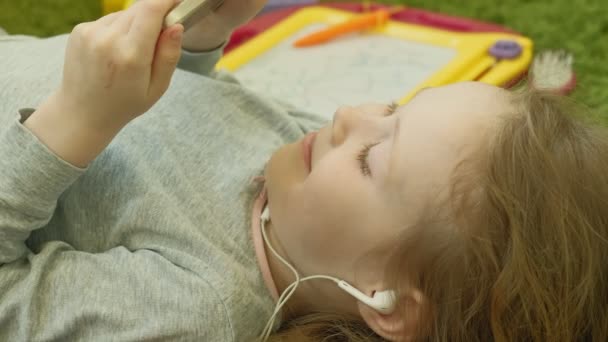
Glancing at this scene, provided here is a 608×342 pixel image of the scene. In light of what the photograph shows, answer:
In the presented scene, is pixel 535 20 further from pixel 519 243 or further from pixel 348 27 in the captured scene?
pixel 519 243

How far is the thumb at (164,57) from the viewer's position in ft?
2.08

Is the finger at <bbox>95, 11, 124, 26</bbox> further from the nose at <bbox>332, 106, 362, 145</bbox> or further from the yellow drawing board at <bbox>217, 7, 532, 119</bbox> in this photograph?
the yellow drawing board at <bbox>217, 7, 532, 119</bbox>

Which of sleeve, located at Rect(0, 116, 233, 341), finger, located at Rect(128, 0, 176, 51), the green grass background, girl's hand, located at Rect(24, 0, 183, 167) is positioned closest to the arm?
sleeve, located at Rect(0, 116, 233, 341)

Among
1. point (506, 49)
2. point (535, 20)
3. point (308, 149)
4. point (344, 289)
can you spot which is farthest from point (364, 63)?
point (344, 289)

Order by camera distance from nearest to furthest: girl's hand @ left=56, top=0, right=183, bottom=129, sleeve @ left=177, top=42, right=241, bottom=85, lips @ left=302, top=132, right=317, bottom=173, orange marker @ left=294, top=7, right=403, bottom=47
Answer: girl's hand @ left=56, top=0, right=183, bottom=129, lips @ left=302, top=132, right=317, bottom=173, sleeve @ left=177, top=42, right=241, bottom=85, orange marker @ left=294, top=7, right=403, bottom=47

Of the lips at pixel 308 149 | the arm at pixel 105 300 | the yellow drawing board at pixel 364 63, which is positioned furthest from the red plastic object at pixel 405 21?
the arm at pixel 105 300

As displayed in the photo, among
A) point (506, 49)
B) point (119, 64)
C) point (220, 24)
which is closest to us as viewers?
point (119, 64)

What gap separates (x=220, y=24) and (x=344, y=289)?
0.37 metres

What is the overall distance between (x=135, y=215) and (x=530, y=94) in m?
0.42

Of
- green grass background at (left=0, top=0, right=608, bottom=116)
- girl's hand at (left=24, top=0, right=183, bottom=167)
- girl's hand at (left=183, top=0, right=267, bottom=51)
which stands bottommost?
green grass background at (left=0, top=0, right=608, bottom=116)

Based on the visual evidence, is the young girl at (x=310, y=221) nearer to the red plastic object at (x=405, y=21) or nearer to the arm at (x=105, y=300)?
the arm at (x=105, y=300)

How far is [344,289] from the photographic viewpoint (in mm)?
706

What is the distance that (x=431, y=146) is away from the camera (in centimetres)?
66

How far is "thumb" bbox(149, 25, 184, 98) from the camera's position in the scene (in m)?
0.64
